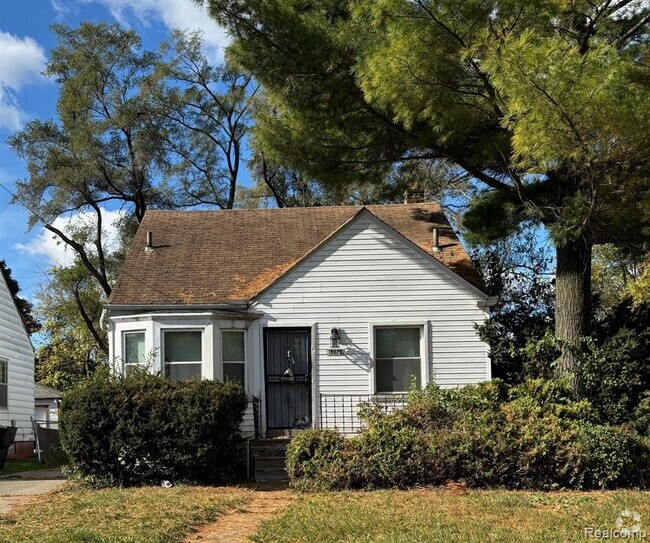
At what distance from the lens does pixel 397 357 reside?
602 inches

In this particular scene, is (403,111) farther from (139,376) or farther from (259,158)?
(259,158)

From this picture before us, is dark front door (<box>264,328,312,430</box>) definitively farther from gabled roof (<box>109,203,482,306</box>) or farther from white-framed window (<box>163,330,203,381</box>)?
white-framed window (<box>163,330,203,381</box>)

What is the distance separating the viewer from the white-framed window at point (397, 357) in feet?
49.6

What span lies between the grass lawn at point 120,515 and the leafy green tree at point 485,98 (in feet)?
21.9

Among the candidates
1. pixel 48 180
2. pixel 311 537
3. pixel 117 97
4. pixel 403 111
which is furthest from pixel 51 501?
pixel 117 97

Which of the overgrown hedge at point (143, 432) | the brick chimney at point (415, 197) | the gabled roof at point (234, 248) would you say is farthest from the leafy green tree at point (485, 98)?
the overgrown hedge at point (143, 432)

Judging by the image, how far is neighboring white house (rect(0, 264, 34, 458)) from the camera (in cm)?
2014

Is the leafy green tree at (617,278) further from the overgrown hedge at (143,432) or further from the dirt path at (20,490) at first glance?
the dirt path at (20,490)

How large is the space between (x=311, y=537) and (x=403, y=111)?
7.48 meters

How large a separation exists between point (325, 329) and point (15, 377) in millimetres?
10646

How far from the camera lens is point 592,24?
12.3 meters

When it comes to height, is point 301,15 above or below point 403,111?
above

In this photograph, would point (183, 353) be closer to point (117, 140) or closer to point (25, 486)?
point (25, 486)

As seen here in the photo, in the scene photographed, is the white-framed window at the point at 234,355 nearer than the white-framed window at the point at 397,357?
No
